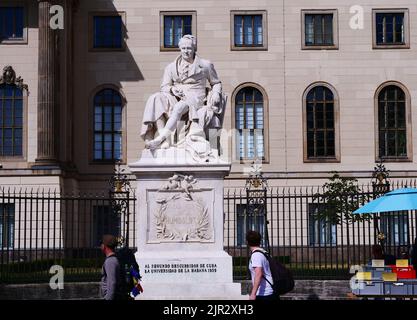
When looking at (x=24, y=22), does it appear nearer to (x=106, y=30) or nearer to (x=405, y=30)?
(x=106, y=30)

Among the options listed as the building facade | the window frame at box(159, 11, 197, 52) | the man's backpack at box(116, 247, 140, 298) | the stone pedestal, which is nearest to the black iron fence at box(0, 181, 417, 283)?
the building facade

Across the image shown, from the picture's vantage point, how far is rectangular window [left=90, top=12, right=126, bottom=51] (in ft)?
154

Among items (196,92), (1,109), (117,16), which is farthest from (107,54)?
(196,92)

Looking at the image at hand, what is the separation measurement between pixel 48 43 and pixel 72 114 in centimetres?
456

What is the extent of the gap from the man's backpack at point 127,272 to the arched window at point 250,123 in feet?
104

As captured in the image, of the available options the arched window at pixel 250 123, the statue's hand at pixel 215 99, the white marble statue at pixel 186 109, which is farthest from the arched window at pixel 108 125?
the statue's hand at pixel 215 99

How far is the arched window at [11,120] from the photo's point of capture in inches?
1747

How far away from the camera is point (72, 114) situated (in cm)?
4597

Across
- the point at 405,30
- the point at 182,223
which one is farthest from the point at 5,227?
the point at 405,30

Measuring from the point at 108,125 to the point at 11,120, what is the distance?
4.90 metres

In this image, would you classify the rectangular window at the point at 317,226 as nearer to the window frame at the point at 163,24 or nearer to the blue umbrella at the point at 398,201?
the window frame at the point at 163,24

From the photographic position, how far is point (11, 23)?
4512cm

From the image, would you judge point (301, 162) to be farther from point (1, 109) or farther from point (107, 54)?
point (1, 109)

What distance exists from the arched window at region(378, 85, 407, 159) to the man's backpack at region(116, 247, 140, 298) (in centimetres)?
3301
